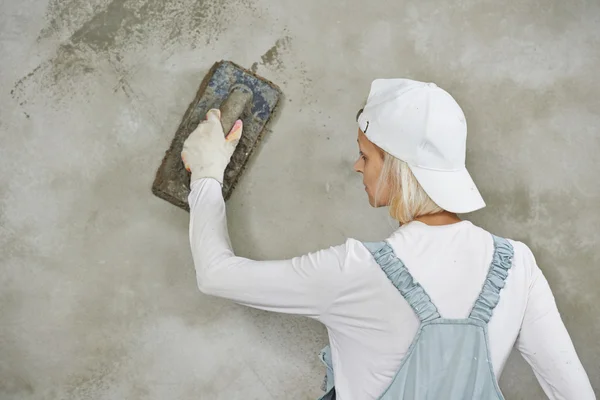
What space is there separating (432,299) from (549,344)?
0.41 metres

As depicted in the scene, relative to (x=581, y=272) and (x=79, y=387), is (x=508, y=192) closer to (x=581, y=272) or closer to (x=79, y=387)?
(x=581, y=272)

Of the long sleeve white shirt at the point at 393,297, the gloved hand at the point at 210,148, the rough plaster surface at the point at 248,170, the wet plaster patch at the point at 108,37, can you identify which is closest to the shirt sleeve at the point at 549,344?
the long sleeve white shirt at the point at 393,297

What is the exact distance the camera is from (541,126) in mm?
2221

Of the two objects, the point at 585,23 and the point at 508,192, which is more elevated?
the point at 585,23

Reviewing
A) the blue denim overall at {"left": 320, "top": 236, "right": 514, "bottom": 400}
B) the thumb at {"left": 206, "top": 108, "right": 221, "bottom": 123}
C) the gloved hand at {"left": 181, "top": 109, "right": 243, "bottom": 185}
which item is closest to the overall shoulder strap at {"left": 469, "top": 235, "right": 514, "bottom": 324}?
the blue denim overall at {"left": 320, "top": 236, "right": 514, "bottom": 400}

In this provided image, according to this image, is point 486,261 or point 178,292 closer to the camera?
point 486,261

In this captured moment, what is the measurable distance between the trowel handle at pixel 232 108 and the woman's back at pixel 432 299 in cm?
69

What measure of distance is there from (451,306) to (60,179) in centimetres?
143

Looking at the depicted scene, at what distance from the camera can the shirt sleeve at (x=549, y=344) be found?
1.67 meters

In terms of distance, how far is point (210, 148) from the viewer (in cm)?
197

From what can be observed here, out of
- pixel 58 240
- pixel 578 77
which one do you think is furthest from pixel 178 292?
pixel 578 77

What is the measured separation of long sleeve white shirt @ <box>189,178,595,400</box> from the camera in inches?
61.6

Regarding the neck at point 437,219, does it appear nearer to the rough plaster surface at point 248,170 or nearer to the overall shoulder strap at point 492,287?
the overall shoulder strap at point 492,287

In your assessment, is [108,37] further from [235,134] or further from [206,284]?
[206,284]
